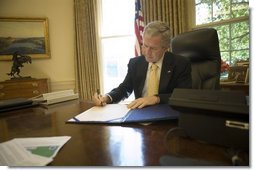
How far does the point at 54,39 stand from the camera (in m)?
3.53

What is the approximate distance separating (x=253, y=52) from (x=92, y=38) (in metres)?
2.96

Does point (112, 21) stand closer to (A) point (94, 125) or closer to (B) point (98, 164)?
(A) point (94, 125)

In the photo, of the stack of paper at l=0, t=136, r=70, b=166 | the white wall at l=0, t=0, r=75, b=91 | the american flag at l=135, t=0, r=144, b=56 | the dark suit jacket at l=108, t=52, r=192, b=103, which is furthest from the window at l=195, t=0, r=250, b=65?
the stack of paper at l=0, t=136, r=70, b=166

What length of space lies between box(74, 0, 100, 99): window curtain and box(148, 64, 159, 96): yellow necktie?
216cm

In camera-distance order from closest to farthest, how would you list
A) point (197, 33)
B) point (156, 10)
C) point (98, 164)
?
1. point (98, 164)
2. point (197, 33)
3. point (156, 10)

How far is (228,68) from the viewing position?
2.36 m

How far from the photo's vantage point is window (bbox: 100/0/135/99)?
3365 mm

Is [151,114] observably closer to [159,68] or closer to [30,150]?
[30,150]

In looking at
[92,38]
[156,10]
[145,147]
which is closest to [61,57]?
[92,38]

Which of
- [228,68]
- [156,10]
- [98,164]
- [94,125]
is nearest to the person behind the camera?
[98,164]

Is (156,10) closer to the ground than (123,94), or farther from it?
farther from it

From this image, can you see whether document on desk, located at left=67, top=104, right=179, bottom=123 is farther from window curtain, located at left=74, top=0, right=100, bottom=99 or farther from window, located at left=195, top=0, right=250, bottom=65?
window curtain, located at left=74, top=0, right=100, bottom=99

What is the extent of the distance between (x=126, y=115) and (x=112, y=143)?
24 cm

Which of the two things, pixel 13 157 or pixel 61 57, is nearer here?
pixel 13 157
